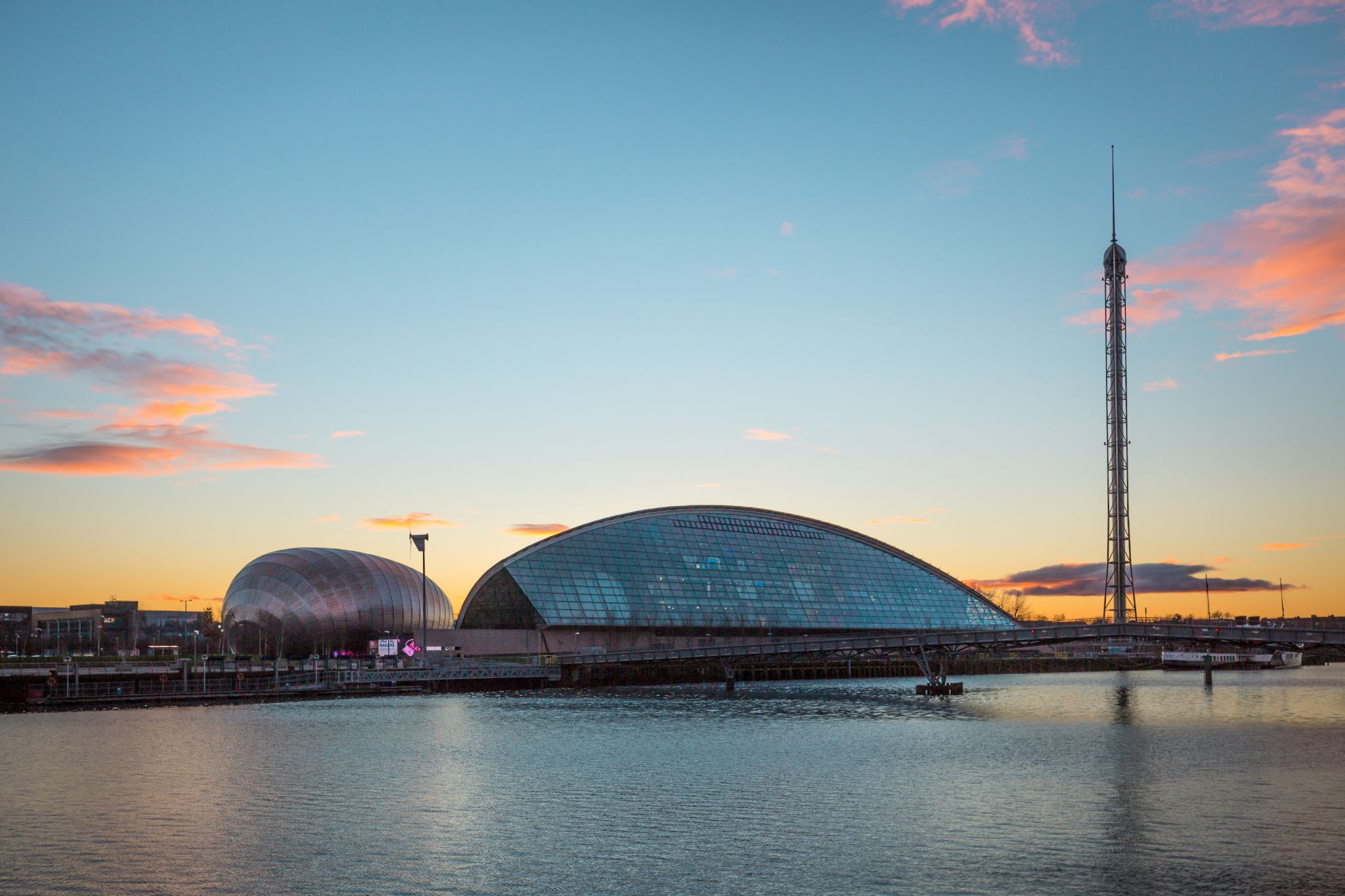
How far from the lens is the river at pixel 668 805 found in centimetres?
3334

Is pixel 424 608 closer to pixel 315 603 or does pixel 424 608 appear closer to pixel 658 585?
pixel 315 603

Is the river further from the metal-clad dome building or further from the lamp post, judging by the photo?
the metal-clad dome building

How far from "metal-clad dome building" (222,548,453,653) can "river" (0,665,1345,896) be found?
5815 centimetres

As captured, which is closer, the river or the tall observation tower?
the river

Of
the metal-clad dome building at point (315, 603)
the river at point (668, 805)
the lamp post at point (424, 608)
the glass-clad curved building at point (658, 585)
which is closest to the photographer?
the river at point (668, 805)

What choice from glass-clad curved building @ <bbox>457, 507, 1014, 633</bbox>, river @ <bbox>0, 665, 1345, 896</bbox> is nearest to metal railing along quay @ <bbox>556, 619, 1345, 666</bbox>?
river @ <bbox>0, 665, 1345, 896</bbox>

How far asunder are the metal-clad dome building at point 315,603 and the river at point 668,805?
2289 inches

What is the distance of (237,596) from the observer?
148000mm

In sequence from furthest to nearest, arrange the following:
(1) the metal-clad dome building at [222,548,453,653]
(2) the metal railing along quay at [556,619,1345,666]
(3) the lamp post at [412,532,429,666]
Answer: (1) the metal-clad dome building at [222,548,453,653] → (3) the lamp post at [412,532,429,666] → (2) the metal railing along quay at [556,619,1345,666]

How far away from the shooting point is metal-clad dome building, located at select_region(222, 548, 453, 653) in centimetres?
14500

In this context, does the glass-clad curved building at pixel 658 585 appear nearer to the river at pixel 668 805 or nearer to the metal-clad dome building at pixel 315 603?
the metal-clad dome building at pixel 315 603

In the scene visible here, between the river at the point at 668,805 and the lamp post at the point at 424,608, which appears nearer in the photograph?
the river at the point at 668,805

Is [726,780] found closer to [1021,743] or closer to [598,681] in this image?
[1021,743]

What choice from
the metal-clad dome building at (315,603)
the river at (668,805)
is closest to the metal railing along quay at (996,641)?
the river at (668,805)
